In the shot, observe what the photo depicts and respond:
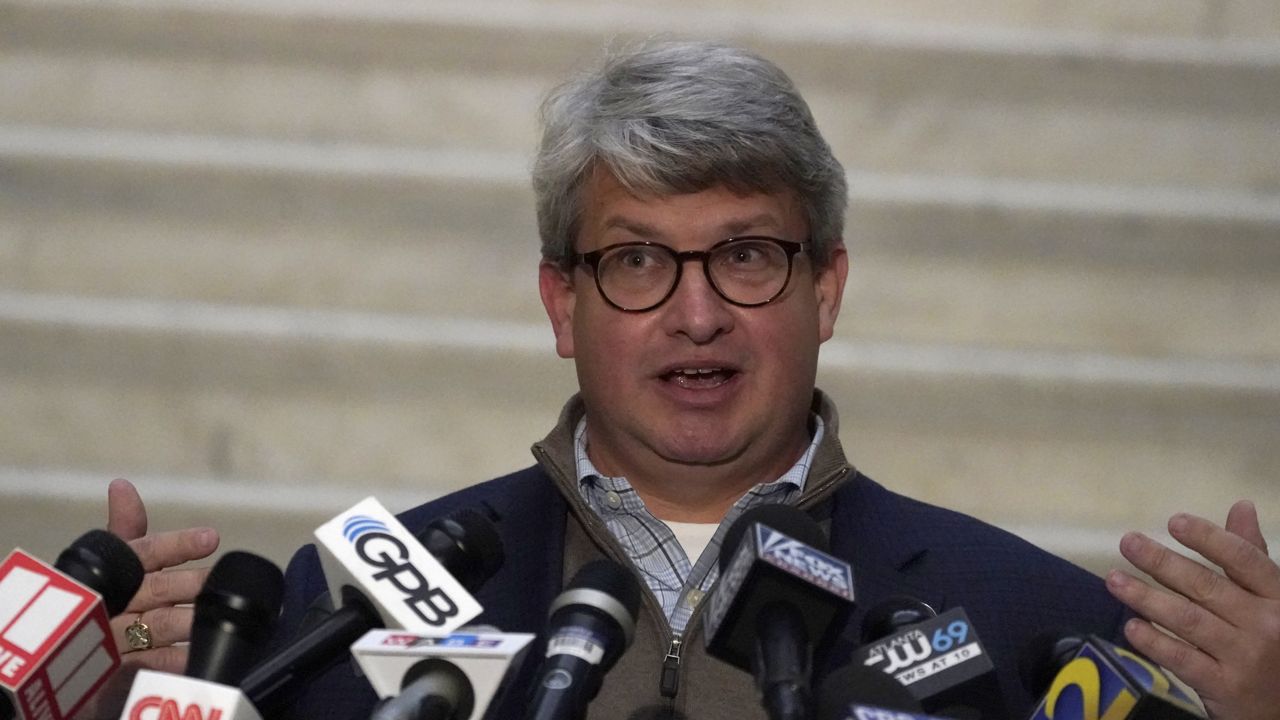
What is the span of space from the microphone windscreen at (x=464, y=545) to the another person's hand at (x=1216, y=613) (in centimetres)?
82

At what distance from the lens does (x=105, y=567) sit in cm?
174

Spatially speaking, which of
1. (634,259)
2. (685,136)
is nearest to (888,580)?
(634,259)

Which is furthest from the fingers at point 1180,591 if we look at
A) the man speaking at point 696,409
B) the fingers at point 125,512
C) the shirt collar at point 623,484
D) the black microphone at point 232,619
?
the fingers at point 125,512

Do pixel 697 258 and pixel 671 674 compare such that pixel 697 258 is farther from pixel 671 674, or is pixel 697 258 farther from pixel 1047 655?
pixel 1047 655

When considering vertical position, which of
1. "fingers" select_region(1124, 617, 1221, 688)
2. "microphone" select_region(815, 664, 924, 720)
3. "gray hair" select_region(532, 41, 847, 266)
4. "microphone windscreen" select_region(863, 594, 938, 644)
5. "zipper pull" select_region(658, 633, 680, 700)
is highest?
"gray hair" select_region(532, 41, 847, 266)

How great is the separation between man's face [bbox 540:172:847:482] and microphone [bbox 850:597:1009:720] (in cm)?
88

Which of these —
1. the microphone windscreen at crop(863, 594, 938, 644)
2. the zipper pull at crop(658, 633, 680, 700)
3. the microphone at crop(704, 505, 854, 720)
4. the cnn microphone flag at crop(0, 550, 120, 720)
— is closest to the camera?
Answer: the microphone at crop(704, 505, 854, 720)

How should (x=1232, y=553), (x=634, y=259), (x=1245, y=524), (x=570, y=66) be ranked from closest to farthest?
(x=1232, y=553), (x=1245, y=524), (x=634, y=259), (x=570, y=66)

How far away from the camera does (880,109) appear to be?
3537 mm

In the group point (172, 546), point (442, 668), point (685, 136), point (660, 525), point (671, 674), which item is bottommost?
point (671, 674)

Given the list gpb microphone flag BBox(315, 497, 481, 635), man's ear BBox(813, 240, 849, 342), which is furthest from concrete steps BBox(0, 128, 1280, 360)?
gpb microphone flag BBox(315, 497, 481, 635)

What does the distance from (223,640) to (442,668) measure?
338 millimetres

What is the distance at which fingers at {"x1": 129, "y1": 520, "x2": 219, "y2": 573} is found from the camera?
206cm

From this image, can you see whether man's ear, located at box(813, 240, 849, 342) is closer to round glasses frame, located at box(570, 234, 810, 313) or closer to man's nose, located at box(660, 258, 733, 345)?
round glasses frame, located at box(570, 234, 810, 313)
